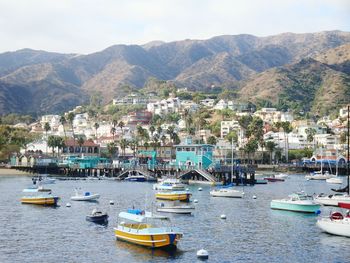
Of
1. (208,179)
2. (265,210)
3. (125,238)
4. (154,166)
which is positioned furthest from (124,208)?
(154,166)

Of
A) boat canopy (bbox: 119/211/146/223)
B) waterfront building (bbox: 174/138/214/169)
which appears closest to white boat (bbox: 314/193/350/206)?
boat canopy (bbox: 119/211/146/223)

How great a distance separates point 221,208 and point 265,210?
710cm

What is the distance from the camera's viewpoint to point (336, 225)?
70.6m

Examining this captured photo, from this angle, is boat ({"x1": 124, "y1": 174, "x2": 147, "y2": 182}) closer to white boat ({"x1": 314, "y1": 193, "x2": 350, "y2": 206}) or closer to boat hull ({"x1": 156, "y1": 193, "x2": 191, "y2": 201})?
boat hull ({"x1": 156, "y1": 193, "x2": 191, "y2": 201})

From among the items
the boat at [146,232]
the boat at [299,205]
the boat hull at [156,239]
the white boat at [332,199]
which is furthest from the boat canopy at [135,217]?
the white boat at [332,199]

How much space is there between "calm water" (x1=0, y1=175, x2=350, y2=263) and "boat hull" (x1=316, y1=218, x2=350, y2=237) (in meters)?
0.87

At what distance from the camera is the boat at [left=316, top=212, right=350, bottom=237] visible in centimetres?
6994

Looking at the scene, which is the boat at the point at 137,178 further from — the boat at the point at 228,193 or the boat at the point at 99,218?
the boat at the point at 99,218

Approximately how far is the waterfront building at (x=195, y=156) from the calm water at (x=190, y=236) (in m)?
54.5

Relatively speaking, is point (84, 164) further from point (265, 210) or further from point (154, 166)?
point (265, 210)

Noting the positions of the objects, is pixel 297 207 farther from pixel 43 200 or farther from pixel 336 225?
pixel 43 200

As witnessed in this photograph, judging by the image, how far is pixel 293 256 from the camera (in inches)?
2418

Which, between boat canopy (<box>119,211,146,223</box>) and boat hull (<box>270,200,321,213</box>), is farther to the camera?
boat hull (<box>270,200,321,213</box>)

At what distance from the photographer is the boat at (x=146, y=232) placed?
204 ft
